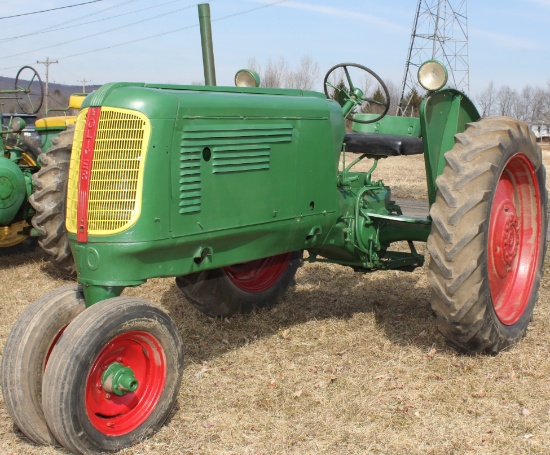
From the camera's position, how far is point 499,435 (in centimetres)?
351

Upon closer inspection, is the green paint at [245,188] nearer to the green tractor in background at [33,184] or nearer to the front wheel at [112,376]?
the front wheel at [112,376]

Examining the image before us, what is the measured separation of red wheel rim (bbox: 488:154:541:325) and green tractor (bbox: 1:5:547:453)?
12 millimetres

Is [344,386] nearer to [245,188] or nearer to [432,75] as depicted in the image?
[245,188]

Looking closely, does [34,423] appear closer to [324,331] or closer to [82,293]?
[82,293]

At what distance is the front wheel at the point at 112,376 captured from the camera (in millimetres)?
3072

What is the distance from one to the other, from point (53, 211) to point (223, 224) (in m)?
3.12

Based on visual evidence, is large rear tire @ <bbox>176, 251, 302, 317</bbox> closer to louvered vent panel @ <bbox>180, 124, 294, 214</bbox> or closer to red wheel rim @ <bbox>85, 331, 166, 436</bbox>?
louvered vent panel @ <bbox>180, 124, 294, 214</bbox>

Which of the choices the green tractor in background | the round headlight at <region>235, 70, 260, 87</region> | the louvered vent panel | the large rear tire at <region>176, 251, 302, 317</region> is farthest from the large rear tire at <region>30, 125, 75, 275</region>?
the louvered vent panel

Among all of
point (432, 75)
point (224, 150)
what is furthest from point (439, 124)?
point (224, 150)

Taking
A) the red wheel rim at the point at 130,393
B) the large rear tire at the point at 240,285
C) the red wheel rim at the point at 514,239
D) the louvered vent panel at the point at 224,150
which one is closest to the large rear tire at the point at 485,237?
the red wheel rim at the point at 514,239

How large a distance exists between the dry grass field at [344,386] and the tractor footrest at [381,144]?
1.25 metres

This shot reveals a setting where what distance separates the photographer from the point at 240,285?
5340 mm

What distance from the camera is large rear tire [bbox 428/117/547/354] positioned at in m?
4.02

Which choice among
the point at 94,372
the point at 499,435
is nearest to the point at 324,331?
the point at 499,435
